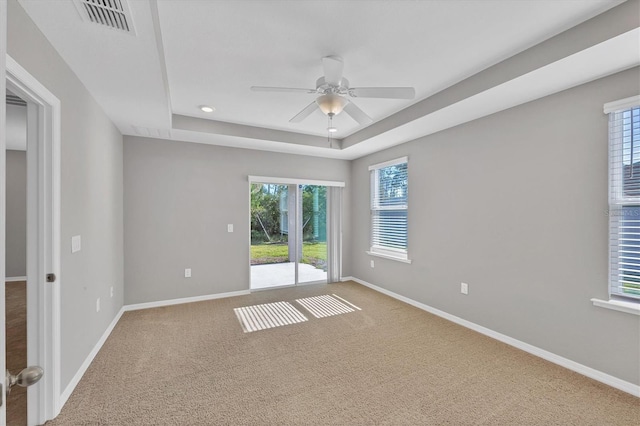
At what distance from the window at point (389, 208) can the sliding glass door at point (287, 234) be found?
1005mm

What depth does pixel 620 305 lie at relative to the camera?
2.18m

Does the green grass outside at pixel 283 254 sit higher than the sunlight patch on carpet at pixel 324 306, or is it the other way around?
the green grass outside at pixel 283 254

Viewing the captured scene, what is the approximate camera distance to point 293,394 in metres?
2.13

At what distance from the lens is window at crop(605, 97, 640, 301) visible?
2.17 meters

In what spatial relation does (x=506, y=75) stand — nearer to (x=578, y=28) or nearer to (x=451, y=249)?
(x=578, y=28)

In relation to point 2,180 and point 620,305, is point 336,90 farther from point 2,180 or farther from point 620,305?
point 620,305

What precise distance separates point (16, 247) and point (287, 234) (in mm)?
5076

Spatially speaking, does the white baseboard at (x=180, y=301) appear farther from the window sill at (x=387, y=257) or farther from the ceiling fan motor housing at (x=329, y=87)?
the ceiling fan motor housing at (x=329, y=87)

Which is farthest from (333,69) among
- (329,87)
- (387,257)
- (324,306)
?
(387,257)

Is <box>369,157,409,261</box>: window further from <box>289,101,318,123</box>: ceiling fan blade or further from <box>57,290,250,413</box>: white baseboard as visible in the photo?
<box>57,290,250,413</box>: white baseboard

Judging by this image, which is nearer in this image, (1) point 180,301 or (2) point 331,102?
(2) point 331,102

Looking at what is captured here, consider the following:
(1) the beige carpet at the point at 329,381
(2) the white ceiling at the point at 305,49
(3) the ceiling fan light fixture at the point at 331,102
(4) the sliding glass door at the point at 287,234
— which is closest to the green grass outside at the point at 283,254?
(4) the sliding glass door at the point at 287,234

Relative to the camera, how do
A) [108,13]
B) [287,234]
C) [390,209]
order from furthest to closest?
1. [287,234]
2. [390,209]
3. [108,13]

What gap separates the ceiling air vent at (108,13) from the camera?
1.50 m
